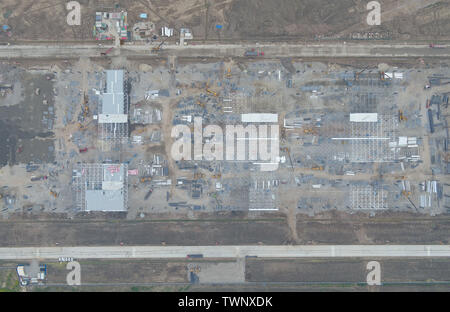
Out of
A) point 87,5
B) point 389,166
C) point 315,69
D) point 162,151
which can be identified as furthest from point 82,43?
point 389,166

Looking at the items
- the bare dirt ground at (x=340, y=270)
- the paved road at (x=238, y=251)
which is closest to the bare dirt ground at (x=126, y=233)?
the paved road at (x=238, y=251)

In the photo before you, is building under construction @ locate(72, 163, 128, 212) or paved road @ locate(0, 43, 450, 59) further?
paved road @ locate(0, 43, 450, 59)

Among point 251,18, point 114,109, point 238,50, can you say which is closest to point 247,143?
point 238,50

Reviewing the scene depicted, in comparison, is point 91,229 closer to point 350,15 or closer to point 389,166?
point 389,166

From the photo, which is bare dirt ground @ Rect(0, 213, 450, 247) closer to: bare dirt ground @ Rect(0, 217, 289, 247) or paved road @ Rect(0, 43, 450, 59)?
bare dirt ground @ Rect(0, 217, 289, 247)

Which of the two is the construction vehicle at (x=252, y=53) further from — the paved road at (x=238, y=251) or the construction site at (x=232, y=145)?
the paved road at (x=238, y=251)

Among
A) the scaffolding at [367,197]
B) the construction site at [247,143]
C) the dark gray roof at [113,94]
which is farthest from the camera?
the construction site at [247,143]

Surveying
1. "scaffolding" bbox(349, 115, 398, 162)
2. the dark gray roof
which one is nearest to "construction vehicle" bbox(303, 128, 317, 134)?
"scaffolding" bbox(349, 115, 398, 162)
